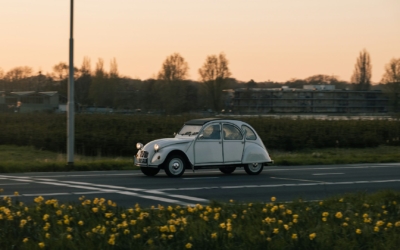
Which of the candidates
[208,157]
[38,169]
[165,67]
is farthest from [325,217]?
[165,67]

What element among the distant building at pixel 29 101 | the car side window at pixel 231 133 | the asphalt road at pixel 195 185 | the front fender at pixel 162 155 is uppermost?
the distant building at pixel 29 101

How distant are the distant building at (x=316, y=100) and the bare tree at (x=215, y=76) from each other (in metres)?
6.87

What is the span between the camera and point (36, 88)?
109 meters

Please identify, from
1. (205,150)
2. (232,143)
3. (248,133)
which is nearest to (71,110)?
(205,150)

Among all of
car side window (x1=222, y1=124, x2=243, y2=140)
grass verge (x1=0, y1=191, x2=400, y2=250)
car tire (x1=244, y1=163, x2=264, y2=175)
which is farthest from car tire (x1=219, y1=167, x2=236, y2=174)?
grass verge (x1=0, y1=191, x2=400, y2=250)

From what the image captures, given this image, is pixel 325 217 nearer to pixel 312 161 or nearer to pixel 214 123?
pixel 214 123

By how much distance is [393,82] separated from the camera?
82.9m

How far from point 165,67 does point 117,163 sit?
68717 mm

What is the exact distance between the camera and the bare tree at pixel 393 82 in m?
81.2

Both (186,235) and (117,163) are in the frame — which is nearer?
(186,235)

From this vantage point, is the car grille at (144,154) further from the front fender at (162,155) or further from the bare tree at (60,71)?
the bare tree at (60,71)

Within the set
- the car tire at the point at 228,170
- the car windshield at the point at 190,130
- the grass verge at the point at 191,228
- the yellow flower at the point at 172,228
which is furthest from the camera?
the car tire at the point at 228,170

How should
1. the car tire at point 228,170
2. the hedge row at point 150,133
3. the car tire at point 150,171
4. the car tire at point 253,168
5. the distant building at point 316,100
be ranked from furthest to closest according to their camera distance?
the distant building at point 316,100, the hedge row at point 150,133, the car tire at point 228,170, the car tire at point 253,168, the car tire at point 150,171

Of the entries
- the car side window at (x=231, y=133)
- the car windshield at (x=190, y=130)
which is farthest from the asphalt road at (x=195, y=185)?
the car windshield at (x=190, y=130)
